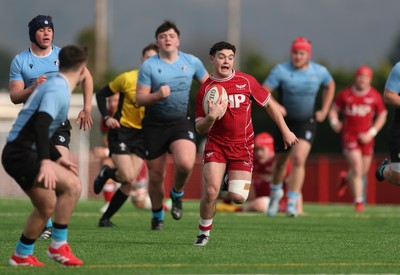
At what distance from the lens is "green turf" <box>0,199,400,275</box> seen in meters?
8.48

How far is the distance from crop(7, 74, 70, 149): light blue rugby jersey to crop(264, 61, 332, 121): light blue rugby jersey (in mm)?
8549

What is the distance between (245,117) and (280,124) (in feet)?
1.48

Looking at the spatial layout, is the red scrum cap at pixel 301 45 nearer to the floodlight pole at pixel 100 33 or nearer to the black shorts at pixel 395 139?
the black shorts at pixel 395 139

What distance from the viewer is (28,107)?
840cm

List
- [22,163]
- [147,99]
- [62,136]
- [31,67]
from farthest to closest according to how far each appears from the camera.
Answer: [147,99] < [31,67] < [62,136] < [22,163]

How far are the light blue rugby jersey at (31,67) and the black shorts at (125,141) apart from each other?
319 cm

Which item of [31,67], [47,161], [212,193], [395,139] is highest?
[31,67]

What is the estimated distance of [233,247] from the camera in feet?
34.1

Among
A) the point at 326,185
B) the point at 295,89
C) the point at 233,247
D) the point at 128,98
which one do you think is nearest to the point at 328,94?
the point at 295,89

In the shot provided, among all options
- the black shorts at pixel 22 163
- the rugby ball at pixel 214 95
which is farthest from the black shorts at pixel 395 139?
the black shorts at pixel 22 163

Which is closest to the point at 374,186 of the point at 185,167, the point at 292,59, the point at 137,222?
the point at 292,59

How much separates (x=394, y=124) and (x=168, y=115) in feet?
8.84

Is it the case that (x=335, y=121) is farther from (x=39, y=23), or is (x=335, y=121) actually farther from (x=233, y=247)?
(x=233, y=247)

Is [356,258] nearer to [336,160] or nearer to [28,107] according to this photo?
[28,107]
